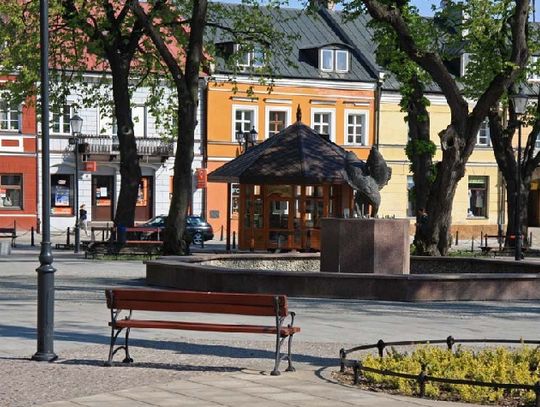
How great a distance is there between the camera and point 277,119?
60.7 meters

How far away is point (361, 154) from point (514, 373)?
50085 millimetres

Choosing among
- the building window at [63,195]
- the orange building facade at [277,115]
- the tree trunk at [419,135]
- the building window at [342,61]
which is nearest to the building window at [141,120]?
the orange building facade at [277,115]

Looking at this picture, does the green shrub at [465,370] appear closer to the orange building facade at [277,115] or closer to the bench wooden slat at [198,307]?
the bench wooden slat at [198,307]

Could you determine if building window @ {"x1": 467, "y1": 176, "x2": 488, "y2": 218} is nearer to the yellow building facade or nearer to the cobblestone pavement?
the yellow building facade

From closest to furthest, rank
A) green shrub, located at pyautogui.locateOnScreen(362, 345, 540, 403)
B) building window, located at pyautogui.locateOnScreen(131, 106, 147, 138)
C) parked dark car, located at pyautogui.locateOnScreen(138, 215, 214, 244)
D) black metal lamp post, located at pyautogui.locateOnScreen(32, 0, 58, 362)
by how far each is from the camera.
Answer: green shrub, located at pyautogui.locateOnScreen(362, 345, 540, 403), black metal lamp post, located at pyautogui.locateOnScreen(32, 0, 58, 362), parked dark car, located at pyautogui.locateOnScreen(138, 215, 214, 244), building window, located at pyautogui.locateOnScreen(131, 106, 147, 138)

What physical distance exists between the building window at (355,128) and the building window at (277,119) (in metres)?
3.15

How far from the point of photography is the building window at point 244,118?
5922 centimetres

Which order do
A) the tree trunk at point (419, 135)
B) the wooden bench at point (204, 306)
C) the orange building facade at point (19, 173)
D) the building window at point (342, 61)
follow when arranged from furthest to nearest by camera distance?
the building window at point (342, 61) < the orange building facade at point (19, 173) < the tree trunk at point (419, 135) < the wooden bench at point (204, 306)

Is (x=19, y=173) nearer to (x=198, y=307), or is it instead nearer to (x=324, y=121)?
(x=324, y=121)

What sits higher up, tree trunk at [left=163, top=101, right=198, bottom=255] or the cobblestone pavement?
tree trunk at [left=163, top=101, right=198, bottom=255]

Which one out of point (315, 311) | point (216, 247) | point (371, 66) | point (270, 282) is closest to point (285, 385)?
point (315, 311)

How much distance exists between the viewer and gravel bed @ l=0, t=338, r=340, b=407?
11422mm

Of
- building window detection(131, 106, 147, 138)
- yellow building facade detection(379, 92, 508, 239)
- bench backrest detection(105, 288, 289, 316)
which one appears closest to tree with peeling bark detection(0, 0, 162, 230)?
building window detection(131, 106, 147, 138)

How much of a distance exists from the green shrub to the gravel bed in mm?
1236
